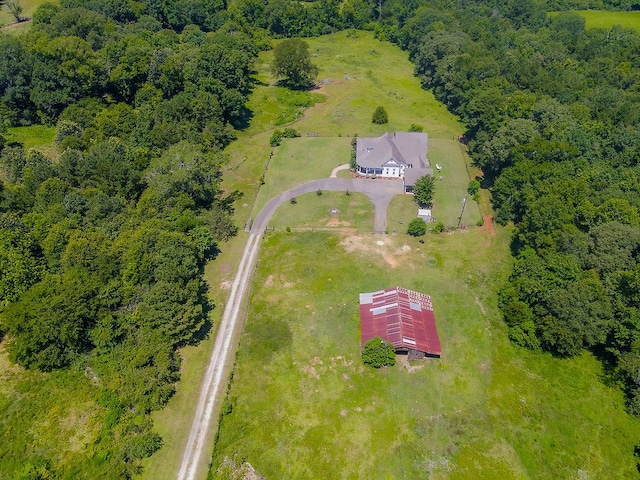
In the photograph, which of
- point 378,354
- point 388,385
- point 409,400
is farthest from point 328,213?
point 409,400

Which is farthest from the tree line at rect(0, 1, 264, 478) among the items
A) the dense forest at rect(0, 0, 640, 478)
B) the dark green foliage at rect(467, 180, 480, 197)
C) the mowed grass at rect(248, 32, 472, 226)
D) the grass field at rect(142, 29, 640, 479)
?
the dark green foliage at rect(467, 180, 480, 197)

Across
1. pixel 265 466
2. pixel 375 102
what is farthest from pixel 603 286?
pixel 375 102

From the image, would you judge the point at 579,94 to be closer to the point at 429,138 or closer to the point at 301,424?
the point at 429,138

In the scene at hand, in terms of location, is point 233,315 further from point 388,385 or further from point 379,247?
point 379,247

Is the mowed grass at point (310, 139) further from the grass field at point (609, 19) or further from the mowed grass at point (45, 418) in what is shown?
the grass field at point (609, 19)

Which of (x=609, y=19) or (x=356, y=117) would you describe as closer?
(x=356, y=117)

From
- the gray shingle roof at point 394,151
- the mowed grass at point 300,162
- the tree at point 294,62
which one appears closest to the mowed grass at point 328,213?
the mowed grass at point 300,162

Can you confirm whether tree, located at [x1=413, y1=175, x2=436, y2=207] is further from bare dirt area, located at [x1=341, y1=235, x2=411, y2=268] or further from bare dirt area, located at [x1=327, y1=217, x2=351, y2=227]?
bare dirt area, located at [x1=327, y1=217, x2=351, y2=227]
